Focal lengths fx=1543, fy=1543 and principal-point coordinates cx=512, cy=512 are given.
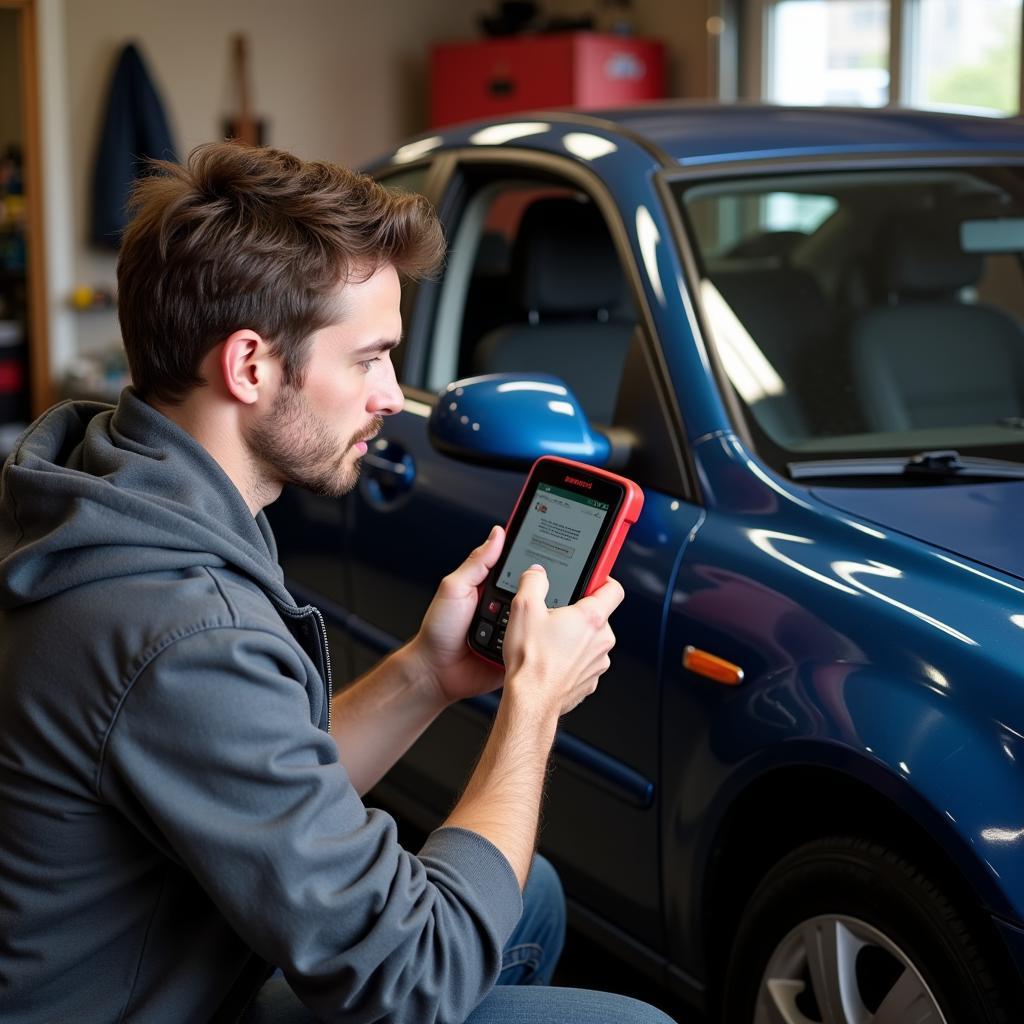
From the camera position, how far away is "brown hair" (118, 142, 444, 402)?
4.53 ft

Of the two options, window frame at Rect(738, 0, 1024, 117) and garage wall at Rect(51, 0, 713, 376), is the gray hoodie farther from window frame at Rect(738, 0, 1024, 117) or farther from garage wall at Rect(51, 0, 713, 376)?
garage wall at Rect(51, 0, 713, 376)

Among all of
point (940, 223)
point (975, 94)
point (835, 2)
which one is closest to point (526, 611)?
point (940, 223)

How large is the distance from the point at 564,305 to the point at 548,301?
0.12ft

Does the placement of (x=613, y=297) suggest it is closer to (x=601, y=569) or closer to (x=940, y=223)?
(x=940, y=223)

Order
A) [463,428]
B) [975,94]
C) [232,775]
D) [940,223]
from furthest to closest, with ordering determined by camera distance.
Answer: [975,94]
[940,223]
[463,428]
[232,775]

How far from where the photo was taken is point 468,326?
310 centimetres

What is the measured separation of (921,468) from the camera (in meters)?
1.97

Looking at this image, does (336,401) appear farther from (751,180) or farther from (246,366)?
(751,180)

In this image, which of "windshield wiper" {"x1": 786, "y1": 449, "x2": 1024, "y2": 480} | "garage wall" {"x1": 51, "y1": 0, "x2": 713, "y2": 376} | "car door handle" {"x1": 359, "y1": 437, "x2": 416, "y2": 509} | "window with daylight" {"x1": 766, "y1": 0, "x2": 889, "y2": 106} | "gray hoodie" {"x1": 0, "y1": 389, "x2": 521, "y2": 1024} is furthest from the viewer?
"garage wall" {"x1": 51, "y1": 0, "x2": 713, "y2": 376}

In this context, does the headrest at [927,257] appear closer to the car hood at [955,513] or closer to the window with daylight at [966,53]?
the car hood at [955,513]

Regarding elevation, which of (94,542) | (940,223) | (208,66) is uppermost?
(208,66)

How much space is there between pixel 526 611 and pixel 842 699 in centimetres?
40

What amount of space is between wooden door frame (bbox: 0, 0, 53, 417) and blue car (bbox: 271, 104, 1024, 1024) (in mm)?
4870

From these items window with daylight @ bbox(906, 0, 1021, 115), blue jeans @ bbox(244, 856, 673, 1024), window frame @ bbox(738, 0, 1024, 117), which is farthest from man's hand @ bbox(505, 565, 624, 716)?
window with daylight @ bbox(906, 0, 1021, 115)
